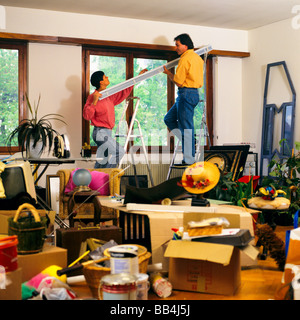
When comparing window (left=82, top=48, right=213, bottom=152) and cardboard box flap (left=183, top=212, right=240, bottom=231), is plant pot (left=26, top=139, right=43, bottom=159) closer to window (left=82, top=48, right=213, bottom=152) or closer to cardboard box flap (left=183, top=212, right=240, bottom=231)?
cardboard box flap (left=183, top=212, right=240, bottom=231)

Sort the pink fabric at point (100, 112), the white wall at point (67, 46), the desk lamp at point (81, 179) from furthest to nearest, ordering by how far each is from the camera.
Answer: the white wall at point (67, 46) → the pink fabric at point (100, 112) → the desk lamp at point (81, 179)

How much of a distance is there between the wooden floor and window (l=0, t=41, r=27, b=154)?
4.61 meters

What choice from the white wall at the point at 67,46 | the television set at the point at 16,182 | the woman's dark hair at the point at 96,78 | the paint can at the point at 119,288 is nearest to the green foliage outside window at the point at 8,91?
the white wall at the point at 67,46

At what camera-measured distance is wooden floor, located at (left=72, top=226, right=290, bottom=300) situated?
2531 mm

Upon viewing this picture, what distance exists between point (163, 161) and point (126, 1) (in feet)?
8.52

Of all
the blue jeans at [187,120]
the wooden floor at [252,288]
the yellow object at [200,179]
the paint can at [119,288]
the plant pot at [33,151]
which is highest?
the blue jeans at [187,120]

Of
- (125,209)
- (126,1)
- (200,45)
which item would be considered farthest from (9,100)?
(125,209)

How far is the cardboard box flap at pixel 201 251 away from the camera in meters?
2.41

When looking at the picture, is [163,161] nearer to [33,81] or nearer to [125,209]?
[33,81]

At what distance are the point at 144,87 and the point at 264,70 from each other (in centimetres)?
206

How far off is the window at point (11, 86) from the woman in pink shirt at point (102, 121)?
1.07 meters

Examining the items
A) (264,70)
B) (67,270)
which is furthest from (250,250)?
(264,70)

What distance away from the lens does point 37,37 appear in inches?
263

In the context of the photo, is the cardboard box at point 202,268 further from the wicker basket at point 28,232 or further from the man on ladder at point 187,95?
the man on ladder at point 187,95
